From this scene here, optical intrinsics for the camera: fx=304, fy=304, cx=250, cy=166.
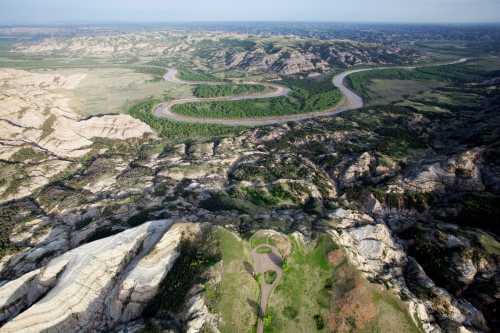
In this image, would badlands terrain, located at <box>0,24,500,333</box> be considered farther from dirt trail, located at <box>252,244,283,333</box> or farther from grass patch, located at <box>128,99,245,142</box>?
grass patch, located at <box>128,99,245,142</box>

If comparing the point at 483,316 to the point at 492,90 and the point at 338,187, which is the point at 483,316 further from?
the point at 492,90

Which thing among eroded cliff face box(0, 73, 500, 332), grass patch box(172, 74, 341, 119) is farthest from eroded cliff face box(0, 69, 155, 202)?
grass patch box(172, 74, 341, 119)

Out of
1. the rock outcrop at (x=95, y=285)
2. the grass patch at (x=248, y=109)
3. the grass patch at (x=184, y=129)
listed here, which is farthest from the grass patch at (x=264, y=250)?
the grass patch at (x=248, y=109)

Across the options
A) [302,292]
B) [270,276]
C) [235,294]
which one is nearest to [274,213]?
[270,276]

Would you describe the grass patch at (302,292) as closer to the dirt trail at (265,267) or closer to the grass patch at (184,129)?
the dirt trail at (265,267)

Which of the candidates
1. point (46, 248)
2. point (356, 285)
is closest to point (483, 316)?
point (356, 285)

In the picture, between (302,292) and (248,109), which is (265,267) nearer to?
(302,292)

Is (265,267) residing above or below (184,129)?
above
